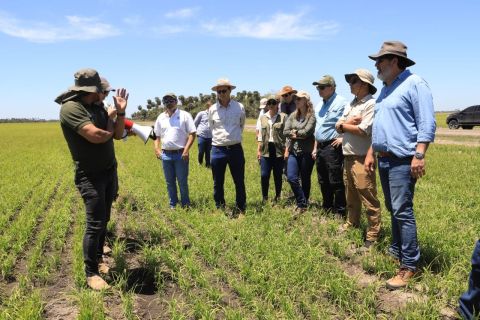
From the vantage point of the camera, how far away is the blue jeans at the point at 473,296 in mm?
2783

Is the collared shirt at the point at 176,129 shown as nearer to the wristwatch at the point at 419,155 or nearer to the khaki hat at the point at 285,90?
the khaki hat at the point at 285,90

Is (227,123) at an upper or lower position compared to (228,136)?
upper

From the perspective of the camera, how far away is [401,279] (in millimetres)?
3572

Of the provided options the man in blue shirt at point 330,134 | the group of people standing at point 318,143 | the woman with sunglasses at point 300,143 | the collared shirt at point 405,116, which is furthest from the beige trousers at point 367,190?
the woman with sunglasses at point 300,143

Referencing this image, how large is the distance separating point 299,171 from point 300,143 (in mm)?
471

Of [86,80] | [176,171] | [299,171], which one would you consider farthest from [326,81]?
[86,80]

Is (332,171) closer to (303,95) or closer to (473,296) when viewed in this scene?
(303,95)

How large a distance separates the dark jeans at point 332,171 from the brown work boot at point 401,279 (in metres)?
2.05

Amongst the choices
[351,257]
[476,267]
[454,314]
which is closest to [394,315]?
[454,314]

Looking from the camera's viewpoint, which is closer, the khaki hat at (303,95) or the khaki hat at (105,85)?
the khaki hat at (105,85)

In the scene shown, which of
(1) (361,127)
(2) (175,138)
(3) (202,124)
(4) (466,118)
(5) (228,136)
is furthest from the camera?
(4) (466,118)

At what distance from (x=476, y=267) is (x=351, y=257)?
1642mm

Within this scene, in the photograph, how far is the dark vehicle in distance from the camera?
25109 mm

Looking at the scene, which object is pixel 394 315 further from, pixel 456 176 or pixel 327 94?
pixel 456 176
